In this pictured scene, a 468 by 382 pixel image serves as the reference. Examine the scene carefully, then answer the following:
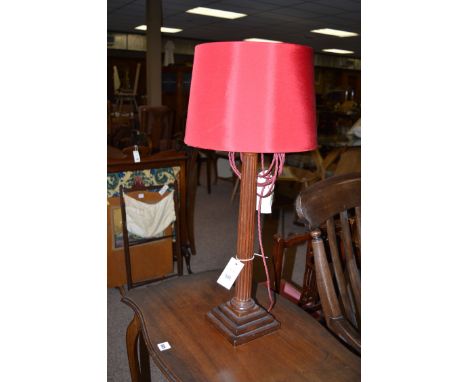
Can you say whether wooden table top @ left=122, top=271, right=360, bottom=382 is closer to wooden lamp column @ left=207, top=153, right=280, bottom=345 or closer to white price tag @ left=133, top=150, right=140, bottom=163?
wooden lamp column @ left=207, top=153, right=280, bottom=345

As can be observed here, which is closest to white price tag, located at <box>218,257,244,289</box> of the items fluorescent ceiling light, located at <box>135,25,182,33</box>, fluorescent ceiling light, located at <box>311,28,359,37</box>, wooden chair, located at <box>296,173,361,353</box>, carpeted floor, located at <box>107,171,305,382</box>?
wooden chair, located at <box>296,173,361,353</box>

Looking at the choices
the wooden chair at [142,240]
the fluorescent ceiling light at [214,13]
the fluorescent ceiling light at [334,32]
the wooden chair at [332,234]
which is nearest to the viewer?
the wooden chair at [332,234]

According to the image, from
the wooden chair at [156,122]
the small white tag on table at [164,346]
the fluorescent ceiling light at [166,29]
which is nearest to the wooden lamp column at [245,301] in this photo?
the small white tag on table at [164,346]

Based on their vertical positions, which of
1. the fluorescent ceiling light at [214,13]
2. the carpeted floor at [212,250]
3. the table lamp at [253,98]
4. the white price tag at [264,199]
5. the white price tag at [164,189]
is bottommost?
the carpeted floor at [212,250]

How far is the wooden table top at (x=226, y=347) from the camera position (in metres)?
1.05

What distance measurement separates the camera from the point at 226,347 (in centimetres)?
114

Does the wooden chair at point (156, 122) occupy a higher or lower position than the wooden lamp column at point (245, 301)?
higher

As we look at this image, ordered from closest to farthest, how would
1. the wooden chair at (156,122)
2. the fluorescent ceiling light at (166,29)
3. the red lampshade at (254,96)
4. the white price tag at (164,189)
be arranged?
the red lampshade at (254,96)
the white price tag at (164,189)
the wooden chair at (156,122)
the fluorescent ceiling light at (166,29)

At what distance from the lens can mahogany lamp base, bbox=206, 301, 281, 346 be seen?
1163 mm

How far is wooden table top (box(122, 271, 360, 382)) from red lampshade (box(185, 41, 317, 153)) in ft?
1.67

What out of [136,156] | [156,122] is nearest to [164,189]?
[136,156]

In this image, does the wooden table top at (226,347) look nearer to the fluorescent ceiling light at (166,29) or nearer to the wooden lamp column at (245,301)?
the wooden lamp column at (245,301)
